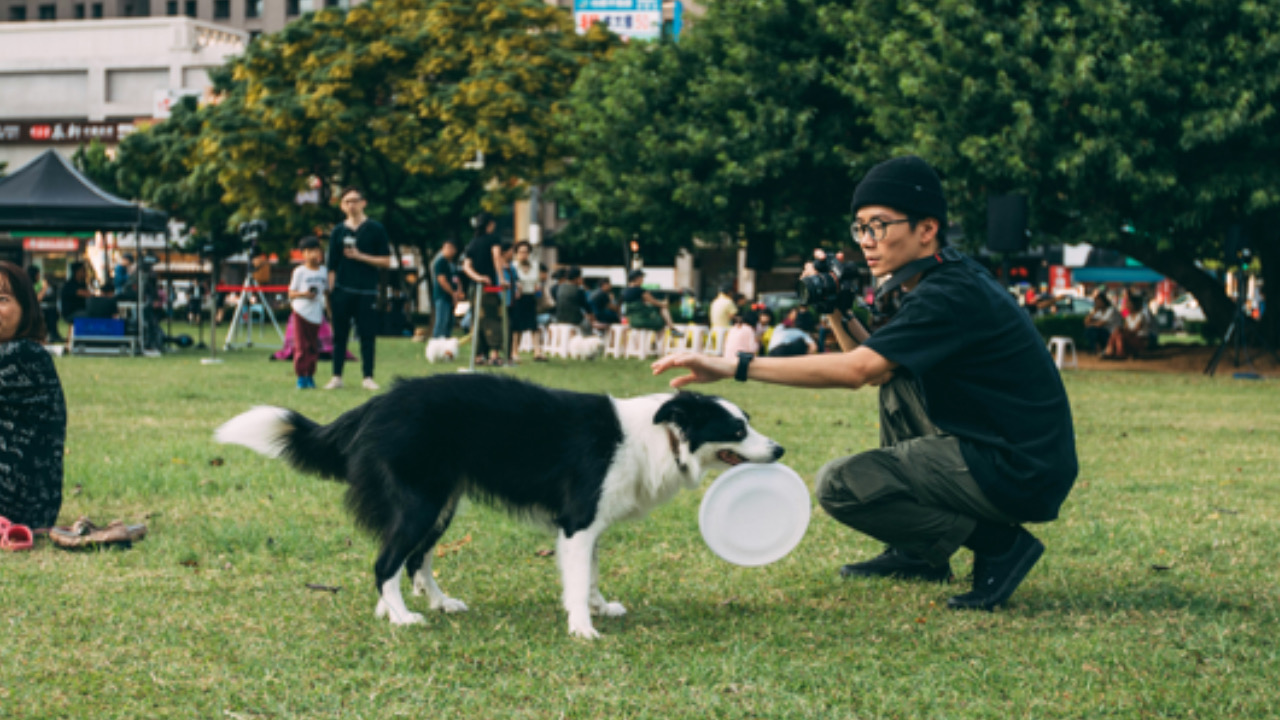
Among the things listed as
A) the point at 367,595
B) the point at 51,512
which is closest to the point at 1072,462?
the point at 367,595

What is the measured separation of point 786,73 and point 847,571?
20248 mm

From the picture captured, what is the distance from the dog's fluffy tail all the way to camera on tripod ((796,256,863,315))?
5.71 feet

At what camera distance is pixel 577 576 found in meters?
4.09

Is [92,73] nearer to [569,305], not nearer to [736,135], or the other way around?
[736,135]

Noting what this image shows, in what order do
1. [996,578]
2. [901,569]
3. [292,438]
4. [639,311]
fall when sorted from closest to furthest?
[292,438] < [996,578] < [901,569] < [639,311]

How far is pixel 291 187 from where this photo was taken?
115 feet

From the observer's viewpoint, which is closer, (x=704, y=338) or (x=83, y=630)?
(x=83, y=630)

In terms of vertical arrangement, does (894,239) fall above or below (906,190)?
below

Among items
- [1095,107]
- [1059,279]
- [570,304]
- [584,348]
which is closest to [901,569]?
[1095,107]

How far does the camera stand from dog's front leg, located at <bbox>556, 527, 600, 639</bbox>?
4.08m

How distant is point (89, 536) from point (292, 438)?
5.04 feet

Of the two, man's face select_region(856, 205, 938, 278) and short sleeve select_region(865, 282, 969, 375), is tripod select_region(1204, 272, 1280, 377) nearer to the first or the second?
man's face select_region(856, 205, 938, 278)

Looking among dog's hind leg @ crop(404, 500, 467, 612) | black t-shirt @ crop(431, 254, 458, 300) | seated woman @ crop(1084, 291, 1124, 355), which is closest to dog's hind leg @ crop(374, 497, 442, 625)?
dog's hind leg @ crop(404, 500, 467, 612)

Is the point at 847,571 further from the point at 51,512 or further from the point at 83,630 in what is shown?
the point at 51,512
